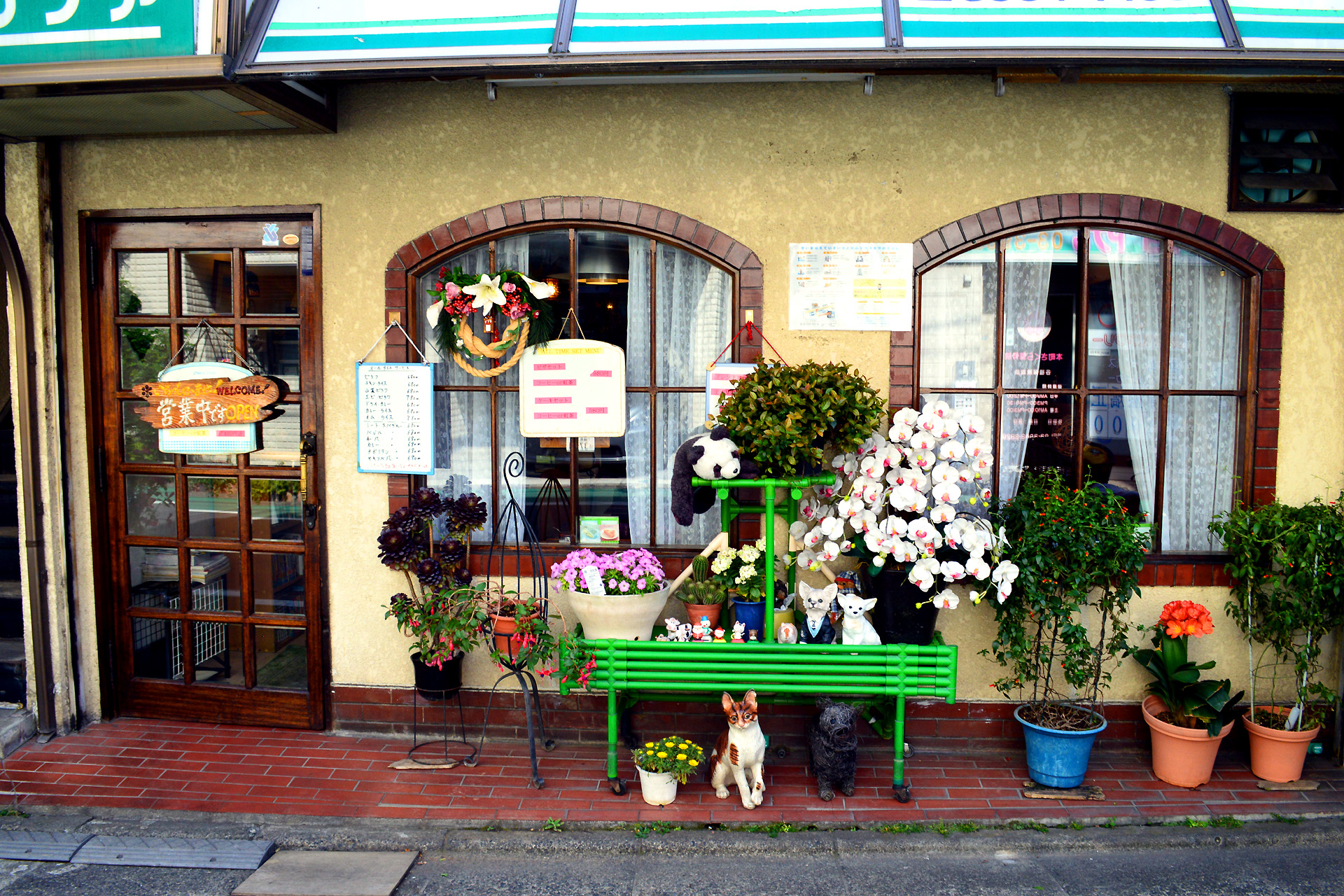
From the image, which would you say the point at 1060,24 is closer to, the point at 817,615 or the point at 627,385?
the point at 627,385

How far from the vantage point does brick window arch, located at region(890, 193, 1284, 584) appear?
14.9 feet

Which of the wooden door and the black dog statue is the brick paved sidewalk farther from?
the wooden door

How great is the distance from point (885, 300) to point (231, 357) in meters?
3.77

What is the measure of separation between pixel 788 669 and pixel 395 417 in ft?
8.38

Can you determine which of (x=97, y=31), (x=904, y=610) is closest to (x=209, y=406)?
(x=97, y=31)

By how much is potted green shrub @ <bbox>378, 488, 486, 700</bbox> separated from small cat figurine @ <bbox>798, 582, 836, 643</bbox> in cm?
164

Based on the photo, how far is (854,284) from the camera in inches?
182

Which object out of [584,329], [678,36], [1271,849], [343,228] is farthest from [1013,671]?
[343,228]

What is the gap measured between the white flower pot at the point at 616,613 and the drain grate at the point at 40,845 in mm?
2514

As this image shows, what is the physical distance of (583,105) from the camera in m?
4.66

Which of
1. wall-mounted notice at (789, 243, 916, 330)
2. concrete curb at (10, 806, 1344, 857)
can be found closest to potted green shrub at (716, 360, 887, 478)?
wall-mounted notice at (789, 243, 916, 330)

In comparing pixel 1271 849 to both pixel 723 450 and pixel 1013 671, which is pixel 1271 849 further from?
pixel 723 450

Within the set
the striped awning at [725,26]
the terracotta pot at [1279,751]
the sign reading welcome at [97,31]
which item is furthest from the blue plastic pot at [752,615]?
the sign reading welcome at [97,31]

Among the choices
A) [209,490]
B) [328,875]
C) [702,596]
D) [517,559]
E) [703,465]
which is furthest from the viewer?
[209,490]
